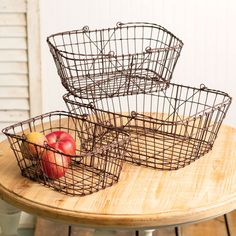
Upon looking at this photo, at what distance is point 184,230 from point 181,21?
30.9 inches

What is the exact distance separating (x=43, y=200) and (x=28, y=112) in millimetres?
972

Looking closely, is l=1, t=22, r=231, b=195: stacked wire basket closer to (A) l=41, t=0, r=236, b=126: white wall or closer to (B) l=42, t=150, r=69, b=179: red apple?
(B) l=42, t=150, r=69, b=179: red apple

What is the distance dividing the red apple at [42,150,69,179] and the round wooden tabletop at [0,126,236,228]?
42mm

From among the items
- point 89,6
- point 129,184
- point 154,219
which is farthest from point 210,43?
point 154,219

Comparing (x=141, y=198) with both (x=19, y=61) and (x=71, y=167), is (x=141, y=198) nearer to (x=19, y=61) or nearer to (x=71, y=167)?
(x=71, y=167)

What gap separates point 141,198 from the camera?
4.56ft

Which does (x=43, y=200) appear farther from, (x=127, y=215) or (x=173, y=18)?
(x=173, y=18)

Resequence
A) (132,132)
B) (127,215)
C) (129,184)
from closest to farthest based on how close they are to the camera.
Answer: (127,215)
(129,184)
(132,132)

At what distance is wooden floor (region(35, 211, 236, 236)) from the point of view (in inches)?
91.3

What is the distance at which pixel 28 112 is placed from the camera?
2.31m

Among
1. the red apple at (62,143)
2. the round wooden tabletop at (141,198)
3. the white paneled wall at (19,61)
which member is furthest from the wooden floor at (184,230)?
the red apple at (62,143)

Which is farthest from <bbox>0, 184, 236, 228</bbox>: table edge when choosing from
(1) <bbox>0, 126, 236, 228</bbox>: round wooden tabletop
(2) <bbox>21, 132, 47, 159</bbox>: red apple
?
(2) <bbox>21, 132, 47, 159</bbox>: red apple

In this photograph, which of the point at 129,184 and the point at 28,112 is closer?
the point at 129,184

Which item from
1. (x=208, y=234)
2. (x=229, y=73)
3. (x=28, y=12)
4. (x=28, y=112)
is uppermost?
(x=28, y=12)
